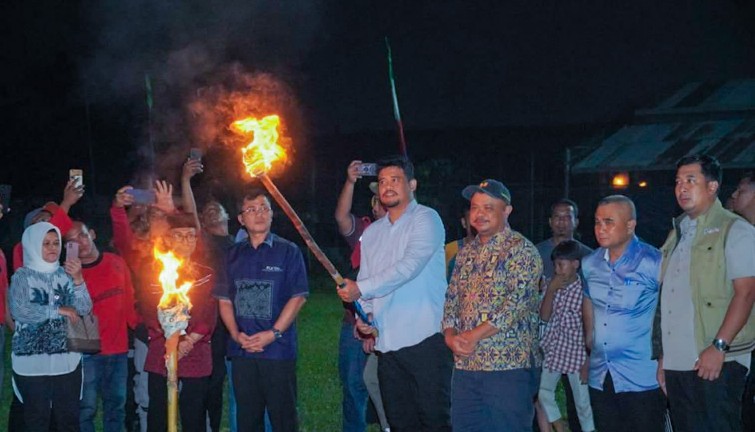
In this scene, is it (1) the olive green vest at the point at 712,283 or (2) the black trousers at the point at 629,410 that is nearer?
(1) the olive green vest at the point at 712,283

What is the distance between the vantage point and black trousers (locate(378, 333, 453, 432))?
617 cm

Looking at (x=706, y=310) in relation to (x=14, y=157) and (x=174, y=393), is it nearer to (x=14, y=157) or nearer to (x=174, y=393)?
(x=174, y=393)

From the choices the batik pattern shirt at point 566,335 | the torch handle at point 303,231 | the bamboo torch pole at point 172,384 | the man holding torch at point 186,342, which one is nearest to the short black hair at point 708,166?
the batik pattern shirt at point 566,335

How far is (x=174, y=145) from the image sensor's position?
57.9 ft

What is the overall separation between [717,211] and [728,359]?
0.96m

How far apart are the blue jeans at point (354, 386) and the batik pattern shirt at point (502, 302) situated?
1.69m

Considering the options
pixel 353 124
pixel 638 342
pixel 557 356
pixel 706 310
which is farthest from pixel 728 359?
pixel 353 124

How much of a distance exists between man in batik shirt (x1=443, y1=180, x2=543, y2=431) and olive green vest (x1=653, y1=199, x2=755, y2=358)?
106 centimetres

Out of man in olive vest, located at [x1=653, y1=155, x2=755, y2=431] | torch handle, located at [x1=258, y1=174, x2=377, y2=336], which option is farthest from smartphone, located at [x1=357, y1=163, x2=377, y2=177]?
man in olive vest, located at [x1=653, y1=155, x2=755, y2=431]

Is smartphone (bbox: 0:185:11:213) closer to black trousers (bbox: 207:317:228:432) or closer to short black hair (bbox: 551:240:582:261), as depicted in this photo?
black trousers (bbox: 207:317:228:432)

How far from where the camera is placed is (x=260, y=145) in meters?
6.28

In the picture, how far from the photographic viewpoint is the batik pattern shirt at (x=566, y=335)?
6738 millimetres

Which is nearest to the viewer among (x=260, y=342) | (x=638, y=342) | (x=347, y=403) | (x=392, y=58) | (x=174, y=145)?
(x=638, y=342)

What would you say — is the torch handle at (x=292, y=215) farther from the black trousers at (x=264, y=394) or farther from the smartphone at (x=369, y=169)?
the black trousers at (x=264, y=394)
